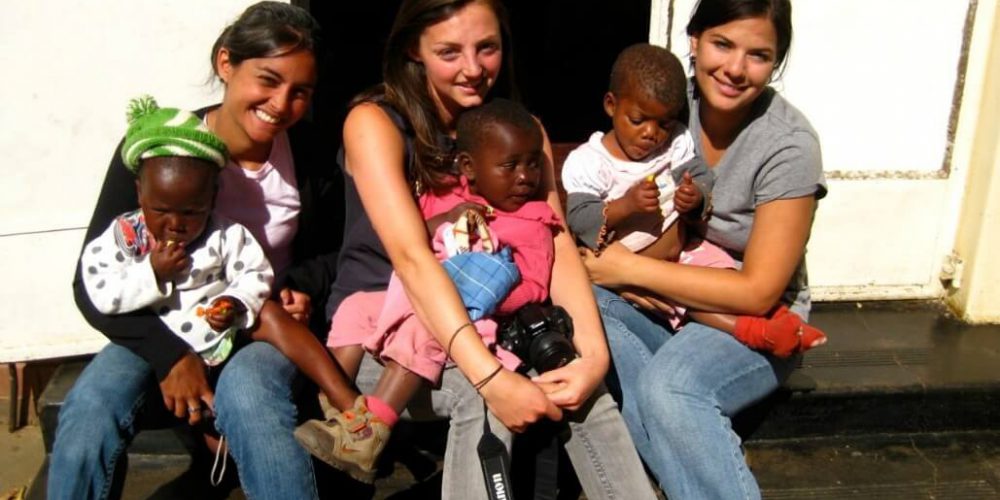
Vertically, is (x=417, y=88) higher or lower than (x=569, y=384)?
higher

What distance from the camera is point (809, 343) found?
8.21 ft

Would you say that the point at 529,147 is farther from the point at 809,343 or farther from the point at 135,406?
the point at 135,406

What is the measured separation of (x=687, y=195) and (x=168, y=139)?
134 cm

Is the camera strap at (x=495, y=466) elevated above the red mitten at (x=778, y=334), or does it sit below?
below

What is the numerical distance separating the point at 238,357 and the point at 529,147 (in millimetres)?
927

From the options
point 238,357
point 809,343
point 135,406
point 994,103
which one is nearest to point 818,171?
point 809,343

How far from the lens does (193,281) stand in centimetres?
234

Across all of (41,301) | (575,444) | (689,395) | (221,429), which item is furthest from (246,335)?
(689,395)

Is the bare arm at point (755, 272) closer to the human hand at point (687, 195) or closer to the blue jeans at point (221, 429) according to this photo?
the human hand at point (687, 195)

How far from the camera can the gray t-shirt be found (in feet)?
8.16

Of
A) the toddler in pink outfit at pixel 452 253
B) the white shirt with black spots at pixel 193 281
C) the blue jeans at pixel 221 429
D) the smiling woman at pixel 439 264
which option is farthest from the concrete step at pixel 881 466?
the white shirt with black spots at pixel 193 281

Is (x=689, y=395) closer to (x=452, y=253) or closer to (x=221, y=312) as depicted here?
(x=452, y=253)

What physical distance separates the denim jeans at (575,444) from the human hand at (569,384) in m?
0.08

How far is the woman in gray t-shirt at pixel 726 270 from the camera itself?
94.6 inches
